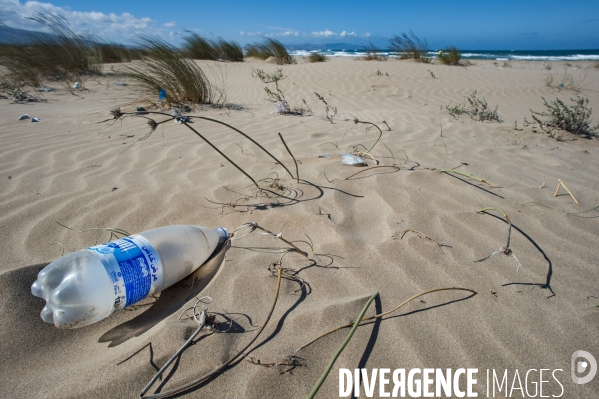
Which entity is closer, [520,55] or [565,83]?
[565,83]

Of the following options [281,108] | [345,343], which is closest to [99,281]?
[345,343]

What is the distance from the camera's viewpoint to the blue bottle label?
123 cm

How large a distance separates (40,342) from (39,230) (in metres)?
0.79

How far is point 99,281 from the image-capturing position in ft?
4.09

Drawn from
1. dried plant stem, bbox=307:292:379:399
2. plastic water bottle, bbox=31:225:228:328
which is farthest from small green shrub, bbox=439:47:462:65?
plastic water bottle, bbox=31:225:228:328

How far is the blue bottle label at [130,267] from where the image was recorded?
1229mm

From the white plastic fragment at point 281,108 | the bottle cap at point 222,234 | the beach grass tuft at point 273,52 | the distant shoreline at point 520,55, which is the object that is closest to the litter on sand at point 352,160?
the bottle cap at point 222,234

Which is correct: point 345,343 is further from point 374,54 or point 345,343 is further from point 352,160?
point 374,54

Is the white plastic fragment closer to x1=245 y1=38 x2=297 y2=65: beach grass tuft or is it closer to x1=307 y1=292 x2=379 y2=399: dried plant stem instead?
x1=307 y1=292 x2=379 y2=399: dried plant stem

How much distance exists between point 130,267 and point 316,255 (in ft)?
2.56

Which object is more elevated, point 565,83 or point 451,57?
point 451,57

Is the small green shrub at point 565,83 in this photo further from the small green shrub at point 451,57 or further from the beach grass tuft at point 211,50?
the beach grass tuft at point 211,50

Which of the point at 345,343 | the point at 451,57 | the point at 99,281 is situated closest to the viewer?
the point at 345,343

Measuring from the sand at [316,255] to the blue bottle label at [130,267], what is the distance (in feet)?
0.39
